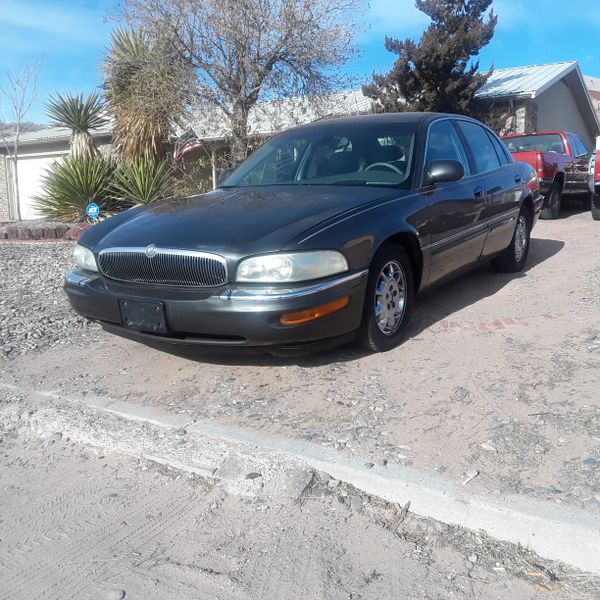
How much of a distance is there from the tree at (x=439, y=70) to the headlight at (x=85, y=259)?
Answer: 1421 cm

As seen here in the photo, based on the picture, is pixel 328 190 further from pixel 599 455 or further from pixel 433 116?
pixel 599 455

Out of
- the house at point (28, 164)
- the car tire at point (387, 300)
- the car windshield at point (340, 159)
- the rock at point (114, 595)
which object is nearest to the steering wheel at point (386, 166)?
the car windshield at point (340, 159)

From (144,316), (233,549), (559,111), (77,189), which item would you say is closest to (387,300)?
(144,316)

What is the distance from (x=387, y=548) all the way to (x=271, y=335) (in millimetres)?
1470

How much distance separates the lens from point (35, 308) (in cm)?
613

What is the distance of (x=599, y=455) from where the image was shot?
120 inches

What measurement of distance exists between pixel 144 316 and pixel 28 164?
73.2 feet

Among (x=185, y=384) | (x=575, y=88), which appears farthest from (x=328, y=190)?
(x=575, y=88)

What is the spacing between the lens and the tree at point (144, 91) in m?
12.7

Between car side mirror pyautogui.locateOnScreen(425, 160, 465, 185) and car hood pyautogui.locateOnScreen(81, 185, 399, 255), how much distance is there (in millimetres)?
391

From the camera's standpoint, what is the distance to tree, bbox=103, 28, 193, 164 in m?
12.7

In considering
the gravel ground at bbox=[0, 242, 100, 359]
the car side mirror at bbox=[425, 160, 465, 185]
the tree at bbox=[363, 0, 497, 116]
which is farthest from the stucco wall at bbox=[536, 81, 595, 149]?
the car side mirror at bbox=[425, 160, 465, 185]

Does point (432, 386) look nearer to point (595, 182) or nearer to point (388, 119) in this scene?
point (388, 119)

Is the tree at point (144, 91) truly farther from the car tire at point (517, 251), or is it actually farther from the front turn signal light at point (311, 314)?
the front turn signal light at point (311, 314)
